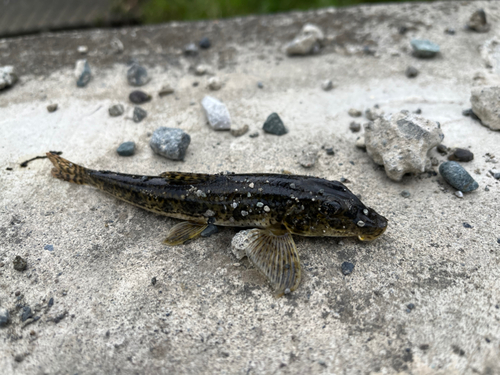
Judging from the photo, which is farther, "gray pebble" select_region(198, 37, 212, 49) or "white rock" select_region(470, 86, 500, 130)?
"gray pebble" select_region(198, 37, 212, 49)

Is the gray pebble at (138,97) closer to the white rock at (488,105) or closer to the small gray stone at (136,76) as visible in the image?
the small gray stone at (136,76)

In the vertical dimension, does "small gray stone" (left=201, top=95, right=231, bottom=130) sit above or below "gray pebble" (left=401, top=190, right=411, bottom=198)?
above

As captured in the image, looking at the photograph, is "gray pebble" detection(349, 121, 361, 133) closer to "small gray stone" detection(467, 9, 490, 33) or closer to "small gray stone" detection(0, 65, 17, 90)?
"small gray stone" detection(467, 9, 490, 33)

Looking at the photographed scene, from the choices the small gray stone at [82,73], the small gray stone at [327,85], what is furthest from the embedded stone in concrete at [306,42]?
the small gray stone at [82,73]

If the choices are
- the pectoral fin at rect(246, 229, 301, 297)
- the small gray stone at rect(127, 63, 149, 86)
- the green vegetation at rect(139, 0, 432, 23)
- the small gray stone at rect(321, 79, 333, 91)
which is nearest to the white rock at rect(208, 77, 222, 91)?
the small gray stone at rect(127, 63, 149, 86)

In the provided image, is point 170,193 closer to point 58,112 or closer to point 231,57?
point 58,112

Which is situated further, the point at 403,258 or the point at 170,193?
the point at 170,193

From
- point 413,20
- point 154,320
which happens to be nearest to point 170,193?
point 154,320
